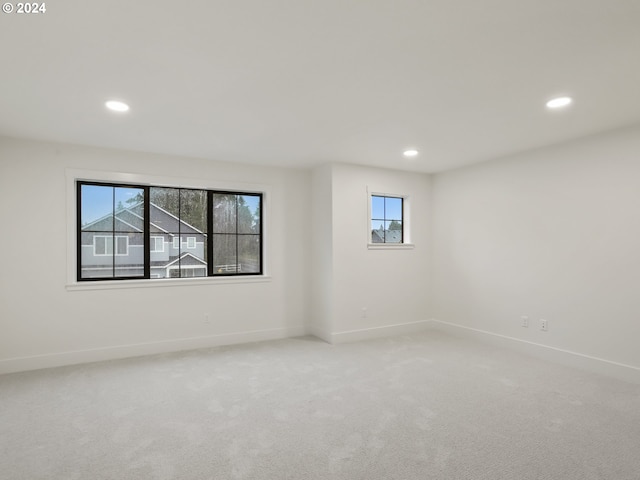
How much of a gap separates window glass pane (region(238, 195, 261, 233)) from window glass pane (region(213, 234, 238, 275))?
0.68ft

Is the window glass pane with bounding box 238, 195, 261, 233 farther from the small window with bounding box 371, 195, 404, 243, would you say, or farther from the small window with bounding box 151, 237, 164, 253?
the small window with bounding box 371, 195, 404, 243

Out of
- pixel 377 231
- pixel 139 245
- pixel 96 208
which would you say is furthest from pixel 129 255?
pixel 377 231

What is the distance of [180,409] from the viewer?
9.39 ft

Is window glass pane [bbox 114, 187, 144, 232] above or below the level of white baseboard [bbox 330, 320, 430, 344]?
above

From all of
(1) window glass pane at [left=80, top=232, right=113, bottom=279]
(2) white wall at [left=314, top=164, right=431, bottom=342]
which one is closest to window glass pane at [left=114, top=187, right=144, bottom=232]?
(1) window glass pane at [left=80, top=232, right=113, bottom=279]

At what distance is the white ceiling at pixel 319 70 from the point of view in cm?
180

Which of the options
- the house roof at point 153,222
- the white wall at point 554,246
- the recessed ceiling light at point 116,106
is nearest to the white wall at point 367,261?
the white wall at point 554,246

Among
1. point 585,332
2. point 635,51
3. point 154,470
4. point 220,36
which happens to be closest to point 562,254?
point 585,332

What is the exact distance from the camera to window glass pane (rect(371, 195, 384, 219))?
5.30 meters

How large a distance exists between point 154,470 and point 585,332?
13.3 feet

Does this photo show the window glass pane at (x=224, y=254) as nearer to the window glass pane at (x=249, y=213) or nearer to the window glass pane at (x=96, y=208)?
the window glass pane at (x=249, y=213)

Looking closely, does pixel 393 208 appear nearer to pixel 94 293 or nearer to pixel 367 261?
pixel 367 261

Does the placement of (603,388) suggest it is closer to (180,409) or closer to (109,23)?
(180,409)

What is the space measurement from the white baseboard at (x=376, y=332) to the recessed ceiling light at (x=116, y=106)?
11.1 feet
